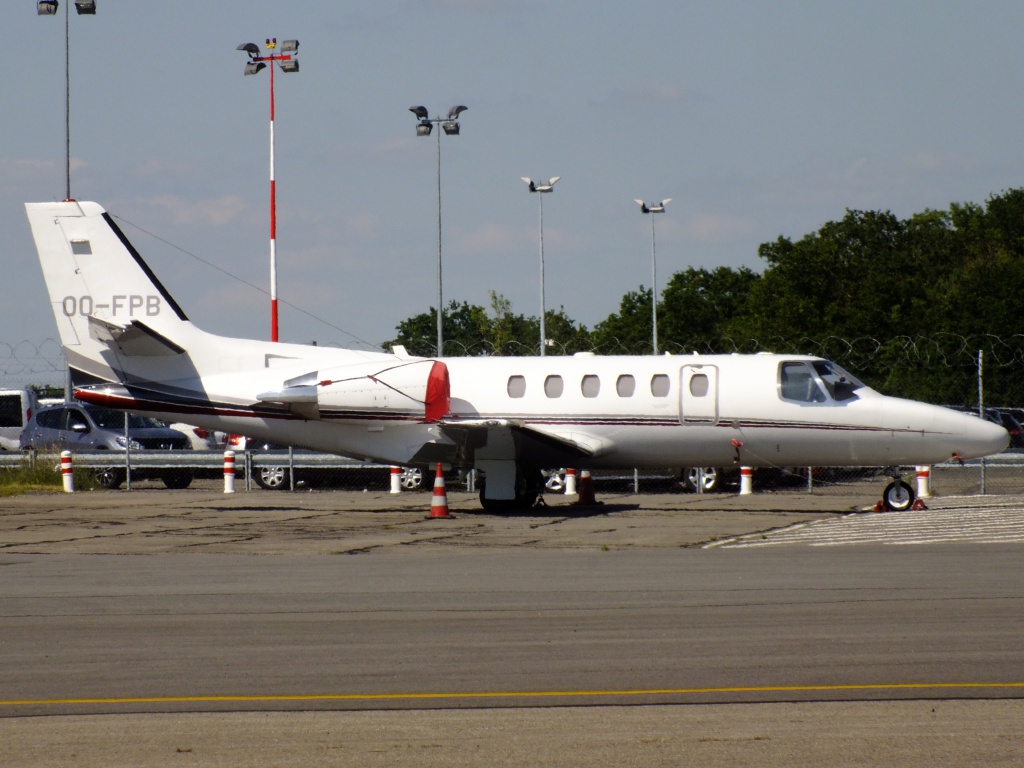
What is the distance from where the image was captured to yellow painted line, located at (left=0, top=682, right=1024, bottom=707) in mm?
6969

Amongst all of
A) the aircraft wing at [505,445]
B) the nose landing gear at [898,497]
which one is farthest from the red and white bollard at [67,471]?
the nose landing gear at [898,497]

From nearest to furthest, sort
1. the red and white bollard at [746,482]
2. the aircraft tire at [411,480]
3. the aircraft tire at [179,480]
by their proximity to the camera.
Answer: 1. the red and white bollard at [746,482]
2. the aircraft tire at [411,480]
3. the aircraft tire at [179,480]

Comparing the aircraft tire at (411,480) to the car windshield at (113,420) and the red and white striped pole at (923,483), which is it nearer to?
the car windshield at (113,420)

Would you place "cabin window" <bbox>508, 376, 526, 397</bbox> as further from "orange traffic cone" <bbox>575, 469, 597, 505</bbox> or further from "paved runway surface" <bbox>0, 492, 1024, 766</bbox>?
"paved runway surface" <bbox>0, 492, 1024, 766</bbox>

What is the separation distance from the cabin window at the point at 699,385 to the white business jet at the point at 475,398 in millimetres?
23

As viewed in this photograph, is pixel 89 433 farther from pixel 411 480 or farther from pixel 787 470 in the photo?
pixel 787 470

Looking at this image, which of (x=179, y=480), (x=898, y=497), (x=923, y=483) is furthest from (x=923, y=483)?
(x=179, y=480)

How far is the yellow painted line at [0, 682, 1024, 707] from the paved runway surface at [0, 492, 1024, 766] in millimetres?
27

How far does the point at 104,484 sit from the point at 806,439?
18.5 m

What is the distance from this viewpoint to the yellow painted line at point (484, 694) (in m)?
6.97

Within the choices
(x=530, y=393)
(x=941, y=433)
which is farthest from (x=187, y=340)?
(x=941, y=433)

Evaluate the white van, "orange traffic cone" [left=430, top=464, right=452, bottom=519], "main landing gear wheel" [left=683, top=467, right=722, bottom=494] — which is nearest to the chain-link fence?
"main landing gear wheel" [left=683, top=467, right=722, bottom=494]

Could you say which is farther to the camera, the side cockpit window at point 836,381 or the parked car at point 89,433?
the parked car at point 89,433

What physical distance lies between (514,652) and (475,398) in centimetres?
1437
